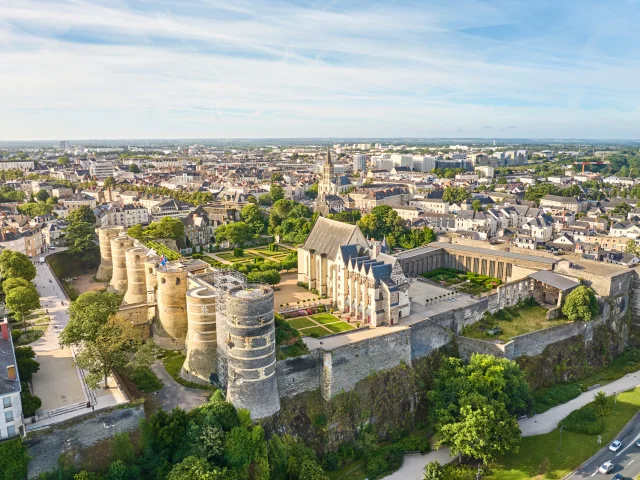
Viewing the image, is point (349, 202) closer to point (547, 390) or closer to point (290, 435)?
point (547, 390)

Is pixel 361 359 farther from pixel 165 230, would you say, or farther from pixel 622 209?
pixel 622 209

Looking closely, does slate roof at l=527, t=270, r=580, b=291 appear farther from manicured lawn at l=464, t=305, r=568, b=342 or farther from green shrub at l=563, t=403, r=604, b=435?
green shrub at l=563, t=403, r=604, b=435

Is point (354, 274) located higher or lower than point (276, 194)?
higher

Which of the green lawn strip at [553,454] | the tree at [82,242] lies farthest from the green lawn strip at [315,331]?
the tree at [82,242]

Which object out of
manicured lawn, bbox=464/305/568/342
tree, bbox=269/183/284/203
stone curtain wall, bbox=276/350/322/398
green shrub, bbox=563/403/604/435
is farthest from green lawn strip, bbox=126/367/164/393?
tree, bbox=269/183/284/203

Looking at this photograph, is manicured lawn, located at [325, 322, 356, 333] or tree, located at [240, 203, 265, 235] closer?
manicured lawn, located at [325, 322, 356, 333]

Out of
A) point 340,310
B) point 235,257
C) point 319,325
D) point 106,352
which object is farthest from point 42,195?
point 106,352
